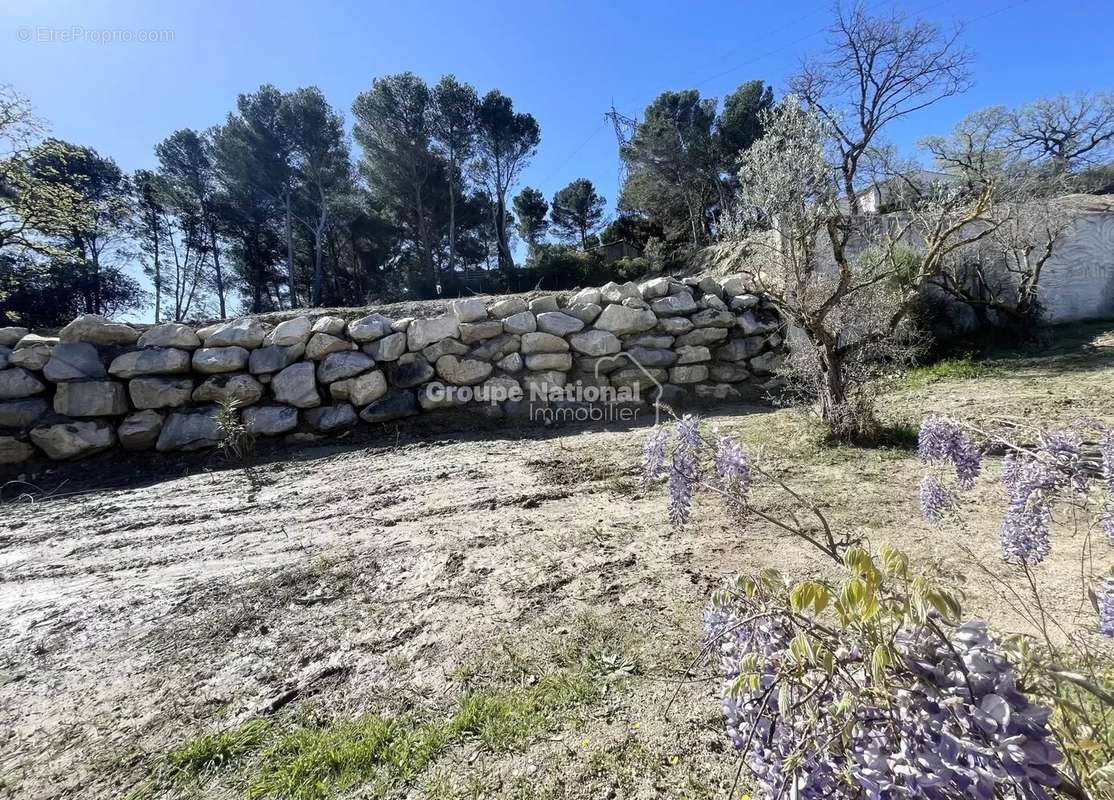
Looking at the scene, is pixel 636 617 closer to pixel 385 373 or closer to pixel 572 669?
pixel 572 669

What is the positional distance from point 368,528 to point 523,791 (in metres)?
1.56

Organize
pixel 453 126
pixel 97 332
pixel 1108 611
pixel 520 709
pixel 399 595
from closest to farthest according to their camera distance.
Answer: pixel 1108 611 → pixel 520 709 → pixel 399 595 → pixel 97 332 → pixel 453 126

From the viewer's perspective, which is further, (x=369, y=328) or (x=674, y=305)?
(x=674, y=305)

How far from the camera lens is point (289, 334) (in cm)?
398

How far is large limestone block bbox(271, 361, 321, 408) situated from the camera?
12.7 ft

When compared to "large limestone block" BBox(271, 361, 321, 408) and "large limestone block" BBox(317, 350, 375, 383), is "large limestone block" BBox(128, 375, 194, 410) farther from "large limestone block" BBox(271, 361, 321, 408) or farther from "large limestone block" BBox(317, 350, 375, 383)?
"large limestone block" BBox(317, 350, 375, 383)

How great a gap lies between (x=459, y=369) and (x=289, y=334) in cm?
152

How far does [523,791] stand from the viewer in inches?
35.8

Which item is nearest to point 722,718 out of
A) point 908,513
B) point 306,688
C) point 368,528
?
point 306,688

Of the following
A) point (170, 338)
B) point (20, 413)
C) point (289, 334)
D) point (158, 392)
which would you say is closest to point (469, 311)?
point (289, 334)

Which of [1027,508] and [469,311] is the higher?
[469,311]

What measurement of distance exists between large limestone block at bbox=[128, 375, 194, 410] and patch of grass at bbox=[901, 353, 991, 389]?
657 centimetres

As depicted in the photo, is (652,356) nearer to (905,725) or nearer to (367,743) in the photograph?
(367,743)

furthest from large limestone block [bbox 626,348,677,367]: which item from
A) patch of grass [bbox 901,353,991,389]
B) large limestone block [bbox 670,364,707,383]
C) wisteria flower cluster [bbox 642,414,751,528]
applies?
wisteria flower cluster [bbox 642,414,751,528]
